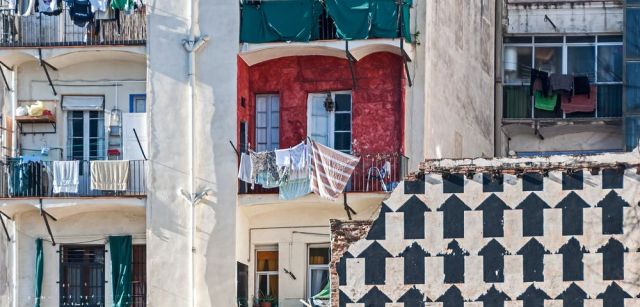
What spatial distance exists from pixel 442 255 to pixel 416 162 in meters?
12.6

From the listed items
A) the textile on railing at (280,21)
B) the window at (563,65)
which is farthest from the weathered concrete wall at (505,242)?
the window at (563,65)

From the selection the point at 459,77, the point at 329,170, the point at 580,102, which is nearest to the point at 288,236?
the point at 329,170

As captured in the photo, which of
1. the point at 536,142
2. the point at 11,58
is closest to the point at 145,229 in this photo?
the point at 11,58

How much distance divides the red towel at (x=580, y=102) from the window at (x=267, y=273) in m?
→ 9.87

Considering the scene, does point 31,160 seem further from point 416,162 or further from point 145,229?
point 416,162

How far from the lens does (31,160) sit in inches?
2138

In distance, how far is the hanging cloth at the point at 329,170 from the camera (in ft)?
172

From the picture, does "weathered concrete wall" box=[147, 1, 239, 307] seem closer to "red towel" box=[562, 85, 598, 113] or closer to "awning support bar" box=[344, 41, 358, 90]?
"awning support bar" box=[344, 41, 358, 90]

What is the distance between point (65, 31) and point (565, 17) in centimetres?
1325

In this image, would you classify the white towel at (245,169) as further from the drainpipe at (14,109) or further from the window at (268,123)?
the drainpipe at (14,109)

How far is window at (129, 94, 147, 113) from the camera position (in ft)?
180

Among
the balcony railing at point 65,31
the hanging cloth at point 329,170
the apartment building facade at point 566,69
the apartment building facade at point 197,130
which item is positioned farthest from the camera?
the apartment building facade at point 566,69

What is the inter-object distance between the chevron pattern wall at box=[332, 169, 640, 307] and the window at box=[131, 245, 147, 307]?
45.3 ft

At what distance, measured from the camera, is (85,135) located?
2167 inches
